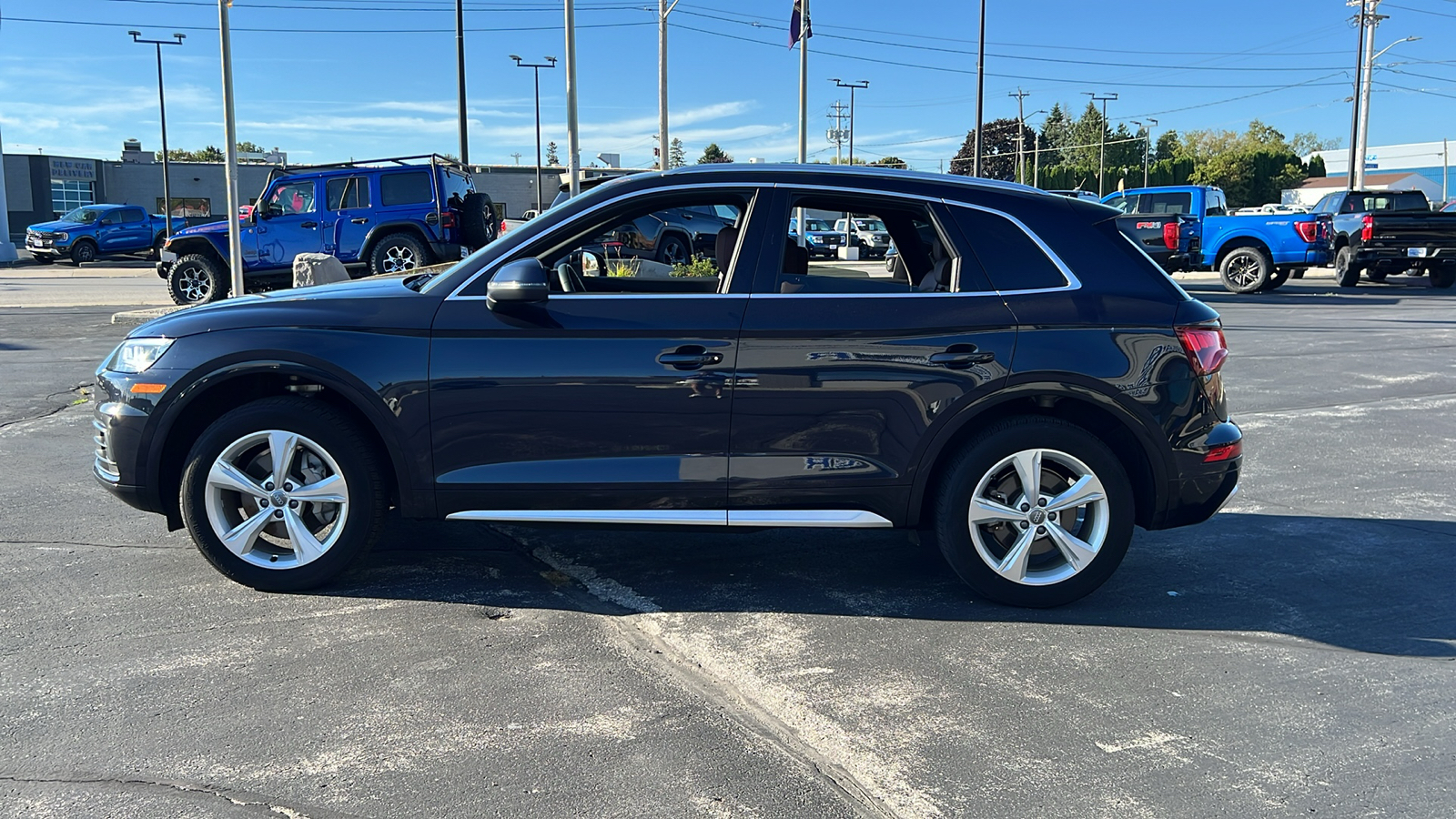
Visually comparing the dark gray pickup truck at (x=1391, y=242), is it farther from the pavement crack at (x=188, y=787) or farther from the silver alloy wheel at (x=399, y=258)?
the pavement crack at (x=188, y=787)

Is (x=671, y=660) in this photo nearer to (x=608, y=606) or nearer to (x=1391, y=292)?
(x=608, y=606)

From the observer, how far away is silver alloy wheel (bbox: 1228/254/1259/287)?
2284 centimetres

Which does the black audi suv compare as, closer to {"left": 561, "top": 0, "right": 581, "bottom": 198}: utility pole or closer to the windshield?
{"left": 561, "top": 0, "right": 581, "bottom": 198}: utility pole

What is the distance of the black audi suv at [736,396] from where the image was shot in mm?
4285

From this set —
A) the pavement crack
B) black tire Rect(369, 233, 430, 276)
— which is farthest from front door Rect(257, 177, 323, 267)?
the pavement crack

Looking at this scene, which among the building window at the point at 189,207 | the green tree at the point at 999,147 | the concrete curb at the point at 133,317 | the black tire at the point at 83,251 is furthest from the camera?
the green tree at the point at 999,147

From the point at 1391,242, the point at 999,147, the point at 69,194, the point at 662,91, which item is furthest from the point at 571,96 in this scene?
the point at 999,147

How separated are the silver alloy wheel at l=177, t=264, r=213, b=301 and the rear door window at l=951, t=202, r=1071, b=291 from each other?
17.0 metres

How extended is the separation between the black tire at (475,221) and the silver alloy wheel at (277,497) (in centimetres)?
1326

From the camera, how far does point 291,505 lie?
447 cm

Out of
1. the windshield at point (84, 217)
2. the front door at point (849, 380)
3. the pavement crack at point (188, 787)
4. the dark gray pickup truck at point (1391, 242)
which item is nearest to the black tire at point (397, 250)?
the front door at point (849, 380)

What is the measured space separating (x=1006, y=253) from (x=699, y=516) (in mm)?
1610

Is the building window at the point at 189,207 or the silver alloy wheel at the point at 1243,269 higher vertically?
the building window at the point at 189,207

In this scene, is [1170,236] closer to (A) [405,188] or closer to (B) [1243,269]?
(B) [1243,269]
